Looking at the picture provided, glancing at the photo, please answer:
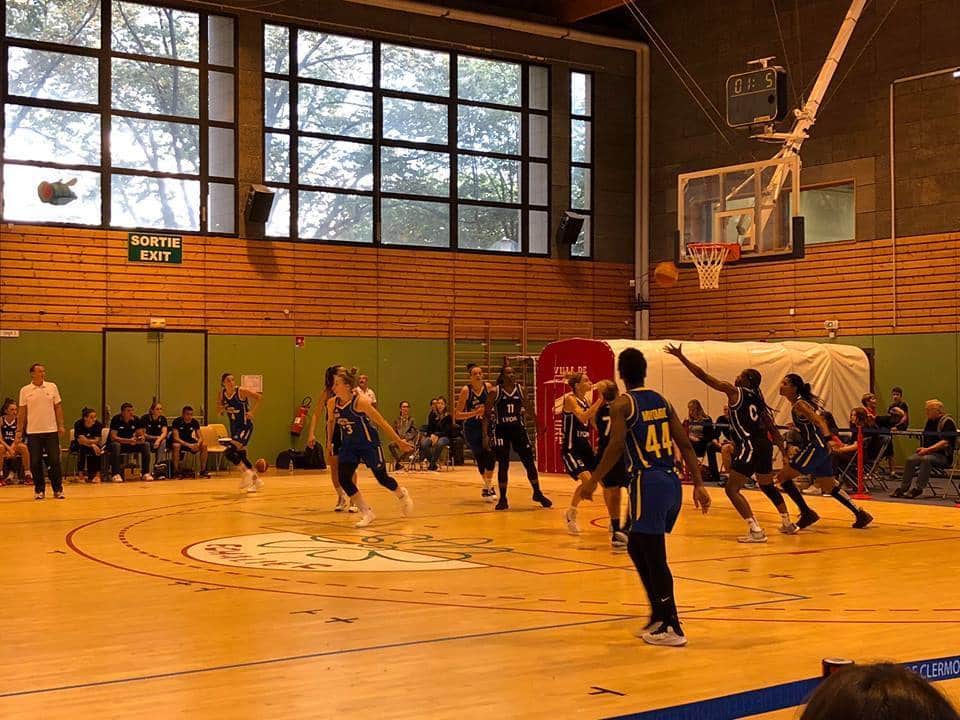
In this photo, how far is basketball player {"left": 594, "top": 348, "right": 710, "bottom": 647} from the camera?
751 cm

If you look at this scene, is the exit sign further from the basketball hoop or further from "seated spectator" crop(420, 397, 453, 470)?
the basketball hoop

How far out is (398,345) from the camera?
26516mm

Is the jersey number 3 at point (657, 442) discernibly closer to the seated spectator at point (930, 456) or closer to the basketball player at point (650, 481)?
the basketball player at point (650, 481)

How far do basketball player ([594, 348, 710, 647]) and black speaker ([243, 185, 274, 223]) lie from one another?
17.3m

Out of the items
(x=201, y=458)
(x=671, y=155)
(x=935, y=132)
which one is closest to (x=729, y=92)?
(x=935, y=132)

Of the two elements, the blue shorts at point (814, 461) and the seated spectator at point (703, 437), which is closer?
the blue shorts at point (814, 461)

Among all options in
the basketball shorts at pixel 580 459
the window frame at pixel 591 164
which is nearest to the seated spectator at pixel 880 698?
the basketball shorts at pixel 580 459

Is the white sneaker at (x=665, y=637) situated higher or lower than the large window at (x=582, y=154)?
lower

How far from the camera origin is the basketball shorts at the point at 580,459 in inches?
551

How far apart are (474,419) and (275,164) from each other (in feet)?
33.2

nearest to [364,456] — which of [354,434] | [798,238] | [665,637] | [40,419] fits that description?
[354,434]

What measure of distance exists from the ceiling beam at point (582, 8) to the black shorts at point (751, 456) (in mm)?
15653

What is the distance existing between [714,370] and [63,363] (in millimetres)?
12259

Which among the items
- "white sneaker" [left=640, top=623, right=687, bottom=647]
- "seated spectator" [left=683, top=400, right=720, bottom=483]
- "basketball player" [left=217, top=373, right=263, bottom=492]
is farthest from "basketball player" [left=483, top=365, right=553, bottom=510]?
"white sneaker" [left=640, top=623, right=687, bottom=647]
